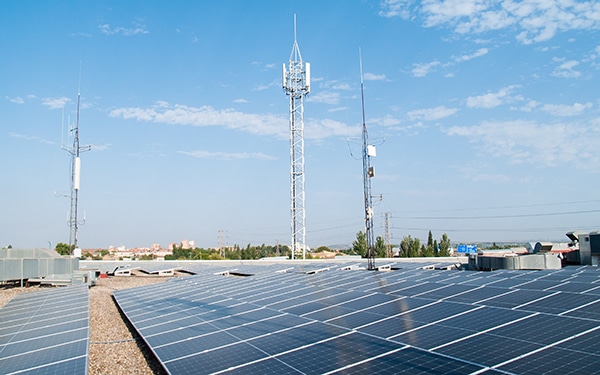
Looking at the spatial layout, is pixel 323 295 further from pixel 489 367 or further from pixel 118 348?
pixel 489 367

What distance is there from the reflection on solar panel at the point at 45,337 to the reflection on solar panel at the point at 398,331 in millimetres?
1734

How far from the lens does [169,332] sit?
12180 mm

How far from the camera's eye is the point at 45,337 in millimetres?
12625

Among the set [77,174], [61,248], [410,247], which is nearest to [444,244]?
[410,247]

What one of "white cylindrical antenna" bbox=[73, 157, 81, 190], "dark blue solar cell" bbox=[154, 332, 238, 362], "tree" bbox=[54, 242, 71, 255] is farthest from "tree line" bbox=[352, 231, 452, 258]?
"dark blue solar cell" bbox=[154, 332, 238, 362]

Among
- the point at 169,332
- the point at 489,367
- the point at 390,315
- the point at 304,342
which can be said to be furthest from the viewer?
the point at 169,332

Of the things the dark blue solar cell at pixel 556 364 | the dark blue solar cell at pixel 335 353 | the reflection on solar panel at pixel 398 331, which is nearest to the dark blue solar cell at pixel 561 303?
the reflection on solar panel at pixel 398 331

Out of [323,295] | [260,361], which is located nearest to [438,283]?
[323,295]

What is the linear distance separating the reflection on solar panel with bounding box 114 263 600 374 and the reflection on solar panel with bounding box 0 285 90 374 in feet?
5.69

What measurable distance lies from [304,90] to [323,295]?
4720 centimetres

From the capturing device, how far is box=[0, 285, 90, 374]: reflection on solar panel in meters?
9.42

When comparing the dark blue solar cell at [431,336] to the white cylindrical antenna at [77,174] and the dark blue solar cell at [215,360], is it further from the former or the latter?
the white cylindrical antenna at [77,174]

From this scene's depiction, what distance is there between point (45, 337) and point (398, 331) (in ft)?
33.7

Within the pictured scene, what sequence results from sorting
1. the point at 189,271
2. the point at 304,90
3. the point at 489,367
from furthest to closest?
1. the point at 304,90
2. the point at 189,271
3. the point at 489,367
